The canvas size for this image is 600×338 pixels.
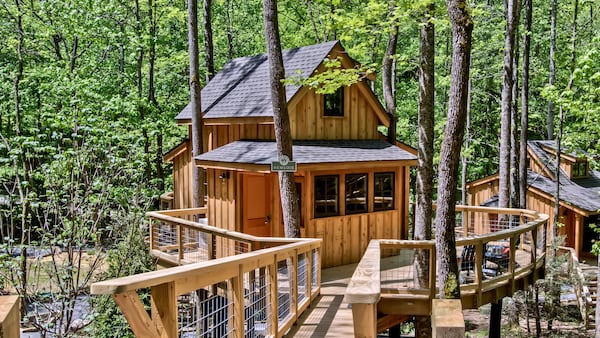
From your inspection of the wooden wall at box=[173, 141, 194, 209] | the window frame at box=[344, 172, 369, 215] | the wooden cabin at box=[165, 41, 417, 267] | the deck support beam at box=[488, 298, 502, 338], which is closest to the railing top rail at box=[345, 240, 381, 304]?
the wooden cabin at box=[165, 41, 417, 267]

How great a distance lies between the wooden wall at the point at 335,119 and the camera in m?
12.1

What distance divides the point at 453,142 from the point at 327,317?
2899mm

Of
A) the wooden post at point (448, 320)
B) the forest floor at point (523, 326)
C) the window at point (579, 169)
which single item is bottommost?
the forest floor at point (523, 326)

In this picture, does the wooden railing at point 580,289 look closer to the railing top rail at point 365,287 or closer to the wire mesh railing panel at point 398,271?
the wire mesh railing panel at point 398,271

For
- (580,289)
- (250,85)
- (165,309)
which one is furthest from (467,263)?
(580,289)

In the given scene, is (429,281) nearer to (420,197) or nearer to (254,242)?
(420,197)

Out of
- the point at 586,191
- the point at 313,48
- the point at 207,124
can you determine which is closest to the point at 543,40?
the point at 586,191

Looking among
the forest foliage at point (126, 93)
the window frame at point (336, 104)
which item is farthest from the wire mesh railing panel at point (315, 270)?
the window frame at point (336, 104)

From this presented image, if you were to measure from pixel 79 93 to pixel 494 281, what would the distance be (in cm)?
915

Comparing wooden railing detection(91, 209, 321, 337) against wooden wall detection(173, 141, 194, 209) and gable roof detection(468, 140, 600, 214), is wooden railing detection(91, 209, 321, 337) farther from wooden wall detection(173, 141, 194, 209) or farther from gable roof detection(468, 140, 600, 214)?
gable roof detection(468, 140, 600, 214)

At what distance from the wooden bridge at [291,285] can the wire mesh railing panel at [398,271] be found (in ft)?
0.06

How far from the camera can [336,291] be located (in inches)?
333

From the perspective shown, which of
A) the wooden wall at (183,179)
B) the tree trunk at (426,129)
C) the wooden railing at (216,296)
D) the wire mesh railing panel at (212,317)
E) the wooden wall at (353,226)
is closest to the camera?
the wooden railing at (216,296)

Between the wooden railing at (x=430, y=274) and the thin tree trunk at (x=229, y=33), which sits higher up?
the thin tree trunk at (x=229, y=33)
